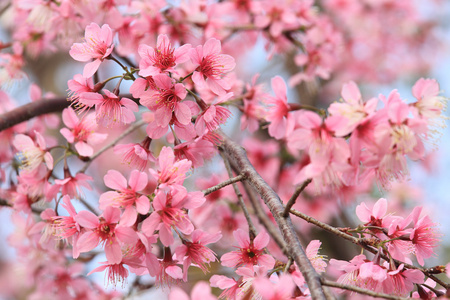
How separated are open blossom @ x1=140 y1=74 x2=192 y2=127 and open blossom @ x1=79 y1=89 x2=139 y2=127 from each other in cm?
9

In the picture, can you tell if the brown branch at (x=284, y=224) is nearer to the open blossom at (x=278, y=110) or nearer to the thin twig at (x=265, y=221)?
the open blossom at (x=278, y=110)

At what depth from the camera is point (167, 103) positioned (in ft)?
3.71

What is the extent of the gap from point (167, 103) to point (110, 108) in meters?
0.18

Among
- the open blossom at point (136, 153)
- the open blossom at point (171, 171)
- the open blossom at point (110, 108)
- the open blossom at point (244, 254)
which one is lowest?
the open blossom at point (244, 254)

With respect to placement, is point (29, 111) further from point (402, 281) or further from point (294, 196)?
point (402, 281)

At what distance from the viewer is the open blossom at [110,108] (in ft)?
3.84

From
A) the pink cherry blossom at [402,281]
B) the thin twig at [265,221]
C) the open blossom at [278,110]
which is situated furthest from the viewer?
the thin twig at [265,221]

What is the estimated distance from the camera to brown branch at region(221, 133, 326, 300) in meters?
0.90

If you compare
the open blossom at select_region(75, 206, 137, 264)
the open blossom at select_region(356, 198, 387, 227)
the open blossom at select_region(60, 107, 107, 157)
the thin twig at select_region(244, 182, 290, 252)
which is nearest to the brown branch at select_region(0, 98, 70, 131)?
the open blossom at select_region(60, 107, 107, 157)

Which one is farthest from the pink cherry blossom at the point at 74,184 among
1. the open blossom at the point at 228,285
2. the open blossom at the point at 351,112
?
the open blossom at the point at 351,112

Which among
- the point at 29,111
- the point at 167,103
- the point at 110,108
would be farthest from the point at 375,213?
the point at 29,111

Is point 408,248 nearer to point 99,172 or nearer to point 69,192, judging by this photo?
point 69,192

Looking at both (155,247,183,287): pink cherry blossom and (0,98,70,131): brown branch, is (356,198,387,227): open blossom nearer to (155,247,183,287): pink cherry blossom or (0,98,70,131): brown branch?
(155,247,183,287): pink cherry blossom

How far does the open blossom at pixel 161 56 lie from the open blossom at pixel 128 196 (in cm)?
28
